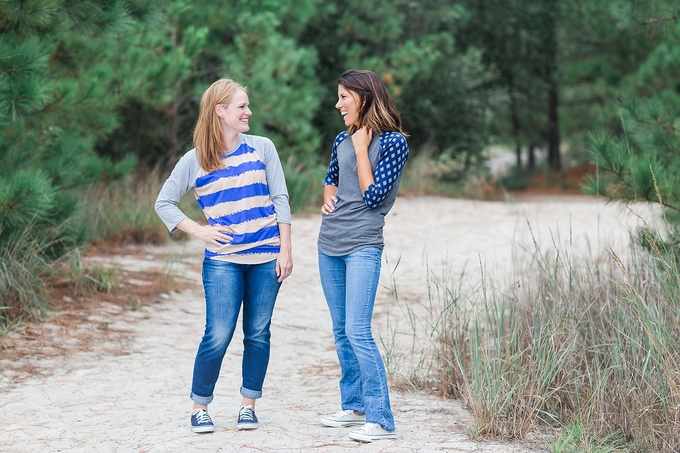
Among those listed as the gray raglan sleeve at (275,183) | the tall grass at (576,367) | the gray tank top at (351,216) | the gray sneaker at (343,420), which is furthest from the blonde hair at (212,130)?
the tall grass at (576,367)

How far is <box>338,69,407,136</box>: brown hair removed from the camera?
3.98m

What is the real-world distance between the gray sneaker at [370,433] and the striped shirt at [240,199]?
870 millimetres

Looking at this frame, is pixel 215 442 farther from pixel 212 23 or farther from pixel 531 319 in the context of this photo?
pixel 212 23

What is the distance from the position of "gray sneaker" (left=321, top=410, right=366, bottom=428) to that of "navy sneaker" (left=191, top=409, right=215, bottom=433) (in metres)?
0.54

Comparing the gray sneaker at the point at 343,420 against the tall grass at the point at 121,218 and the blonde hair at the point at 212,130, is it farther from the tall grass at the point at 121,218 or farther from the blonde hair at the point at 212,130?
the tall grass at the point at 121,218

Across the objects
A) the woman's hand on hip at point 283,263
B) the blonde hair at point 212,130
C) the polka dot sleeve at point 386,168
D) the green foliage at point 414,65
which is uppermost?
the green foliage at point 414,65

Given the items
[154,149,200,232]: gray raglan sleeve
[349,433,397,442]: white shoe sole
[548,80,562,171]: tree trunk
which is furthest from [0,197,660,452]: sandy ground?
[548,80,562,171]: tree trunk

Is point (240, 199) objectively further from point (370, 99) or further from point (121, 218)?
point (121, 218)

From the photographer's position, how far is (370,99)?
13.1 ft

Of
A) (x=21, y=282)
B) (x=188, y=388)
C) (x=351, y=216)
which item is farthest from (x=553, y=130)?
(x=351, y=216)

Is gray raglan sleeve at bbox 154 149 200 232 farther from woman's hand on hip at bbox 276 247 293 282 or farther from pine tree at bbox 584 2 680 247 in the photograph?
pine tree at bbox 584 2 680 247

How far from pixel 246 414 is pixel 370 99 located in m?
1.59

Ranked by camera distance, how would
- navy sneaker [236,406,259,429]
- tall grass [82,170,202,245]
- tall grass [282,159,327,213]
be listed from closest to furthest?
navy sneaker [236,406,259,429] → tall grass [82,170,202,245] → tall grass [282,159,327,213]

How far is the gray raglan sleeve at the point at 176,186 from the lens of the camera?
4047 millimetres
